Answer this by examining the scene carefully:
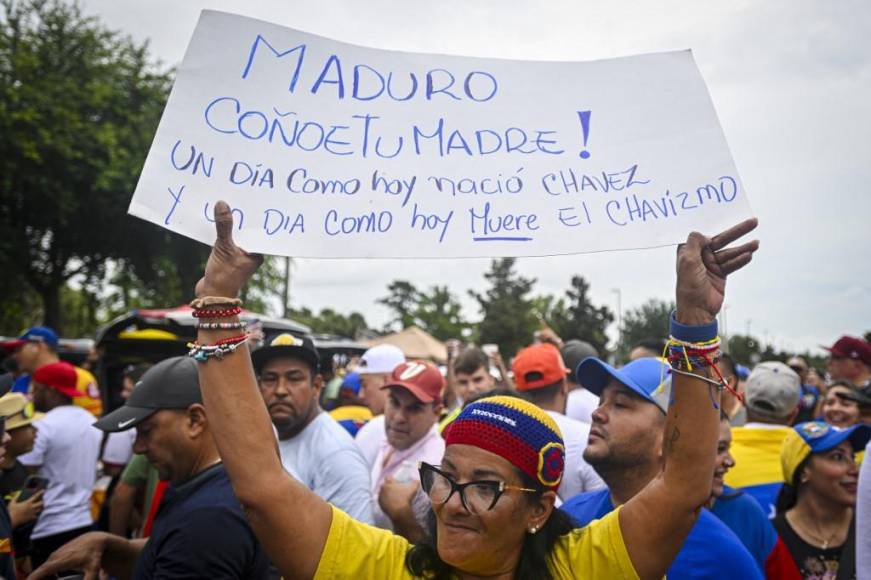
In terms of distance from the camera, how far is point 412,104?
2.14m

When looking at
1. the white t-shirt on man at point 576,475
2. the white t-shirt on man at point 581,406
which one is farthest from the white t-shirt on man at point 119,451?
the white t-shirt on man at point 576,475

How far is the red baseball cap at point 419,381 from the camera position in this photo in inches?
159

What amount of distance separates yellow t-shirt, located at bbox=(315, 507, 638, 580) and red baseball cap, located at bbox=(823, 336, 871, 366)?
17.9ft

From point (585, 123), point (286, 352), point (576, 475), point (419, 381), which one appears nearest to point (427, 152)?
point (585, 123)

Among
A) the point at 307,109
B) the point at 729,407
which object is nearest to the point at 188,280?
the point at 729,407

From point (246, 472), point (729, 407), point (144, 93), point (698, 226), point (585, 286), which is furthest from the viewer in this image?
point (585, 286)

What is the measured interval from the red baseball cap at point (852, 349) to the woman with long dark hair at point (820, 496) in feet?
9.35

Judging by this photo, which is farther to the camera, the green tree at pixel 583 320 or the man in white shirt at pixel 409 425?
the green tree at pixel 583 320

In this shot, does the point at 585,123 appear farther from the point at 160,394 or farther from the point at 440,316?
the point at 440,316

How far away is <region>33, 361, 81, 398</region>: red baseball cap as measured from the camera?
571 cm

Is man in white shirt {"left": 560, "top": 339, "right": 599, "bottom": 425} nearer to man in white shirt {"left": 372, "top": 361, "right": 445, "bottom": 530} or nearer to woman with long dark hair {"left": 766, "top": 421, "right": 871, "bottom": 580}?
man in white shirt {"left": 372, "top": 361, "right": 445, "bottom": 530}

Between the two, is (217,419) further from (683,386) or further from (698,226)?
(698,226)

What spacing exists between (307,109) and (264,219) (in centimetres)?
39

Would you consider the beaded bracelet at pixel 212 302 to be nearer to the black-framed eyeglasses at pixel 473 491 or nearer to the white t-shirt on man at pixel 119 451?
the black-framed eyeglasses at pixel 473 491
